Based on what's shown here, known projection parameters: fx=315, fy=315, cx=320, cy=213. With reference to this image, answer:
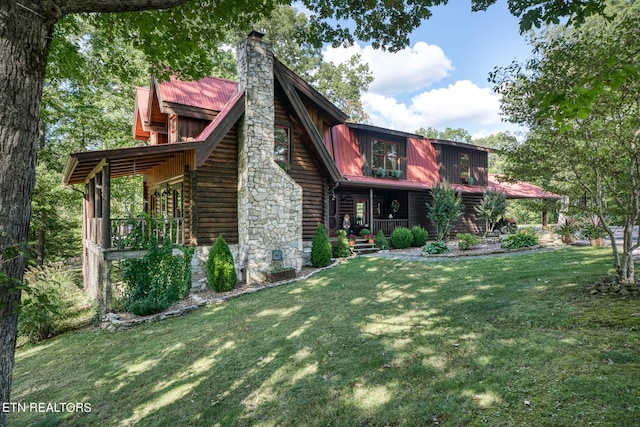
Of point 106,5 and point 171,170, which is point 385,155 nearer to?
point 171,170

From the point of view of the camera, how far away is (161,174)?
1353 cm

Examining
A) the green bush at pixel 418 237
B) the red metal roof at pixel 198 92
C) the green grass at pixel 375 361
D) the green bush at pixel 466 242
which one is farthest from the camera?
the green bush at pixel 418 237

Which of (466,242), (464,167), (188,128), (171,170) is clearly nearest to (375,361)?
(171,170)

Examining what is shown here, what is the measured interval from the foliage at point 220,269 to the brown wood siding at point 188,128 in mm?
4509

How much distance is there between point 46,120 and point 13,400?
52.1 feet

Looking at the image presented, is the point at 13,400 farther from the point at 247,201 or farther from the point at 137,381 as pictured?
the point at 247,201

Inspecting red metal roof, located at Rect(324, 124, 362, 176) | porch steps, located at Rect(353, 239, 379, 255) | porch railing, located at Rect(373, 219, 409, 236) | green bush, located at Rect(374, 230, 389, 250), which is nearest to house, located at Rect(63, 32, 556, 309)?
red metal roof, located at Rect(324, 124, 362, 176)

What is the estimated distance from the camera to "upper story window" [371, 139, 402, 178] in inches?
727

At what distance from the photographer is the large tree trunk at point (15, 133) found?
254 cm

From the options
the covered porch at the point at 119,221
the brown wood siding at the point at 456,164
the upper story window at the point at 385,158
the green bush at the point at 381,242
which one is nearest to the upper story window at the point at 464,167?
the brown wood siding at the point at 456,164

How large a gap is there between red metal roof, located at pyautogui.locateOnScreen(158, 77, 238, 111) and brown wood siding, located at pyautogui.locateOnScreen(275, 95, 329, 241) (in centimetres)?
262

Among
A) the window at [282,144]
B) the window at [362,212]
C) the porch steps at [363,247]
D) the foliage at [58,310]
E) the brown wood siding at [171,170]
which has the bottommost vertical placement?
the foliage at [58,310]

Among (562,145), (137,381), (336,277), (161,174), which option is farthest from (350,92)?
(137,381)

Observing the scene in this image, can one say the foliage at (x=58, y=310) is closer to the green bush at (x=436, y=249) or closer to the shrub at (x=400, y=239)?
the green bush at (x=436, y=249)
